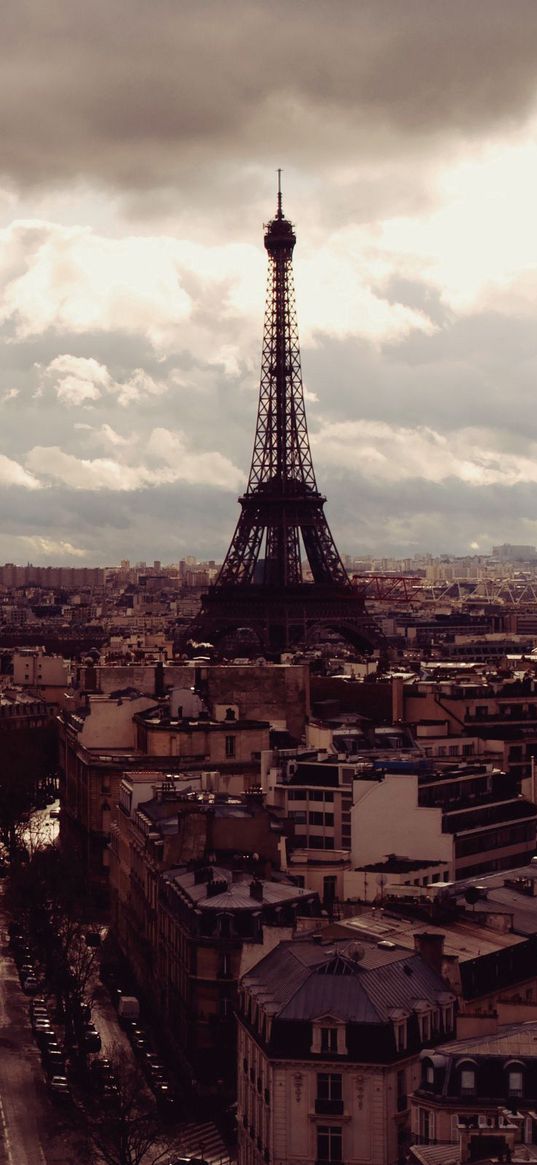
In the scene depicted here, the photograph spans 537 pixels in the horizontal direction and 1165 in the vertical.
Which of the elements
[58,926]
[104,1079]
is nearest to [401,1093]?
[104,1079]

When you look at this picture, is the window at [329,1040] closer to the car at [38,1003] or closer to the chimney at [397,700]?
the car at [38,1003]

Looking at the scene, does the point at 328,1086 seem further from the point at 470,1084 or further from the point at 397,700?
the point at 397,700

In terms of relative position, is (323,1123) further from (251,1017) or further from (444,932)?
(444,932)

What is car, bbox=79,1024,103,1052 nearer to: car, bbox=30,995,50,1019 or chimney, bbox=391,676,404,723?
car, bbox=30,995,50,1019

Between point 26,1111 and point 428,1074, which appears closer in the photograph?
point 428,1074

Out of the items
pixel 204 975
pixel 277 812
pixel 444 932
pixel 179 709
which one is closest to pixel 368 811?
pixel 277 812

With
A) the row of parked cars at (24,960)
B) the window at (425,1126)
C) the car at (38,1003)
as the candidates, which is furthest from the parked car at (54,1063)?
the window at (425,1126)

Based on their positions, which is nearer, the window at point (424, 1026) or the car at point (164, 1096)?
the window at point (424, 1026)
